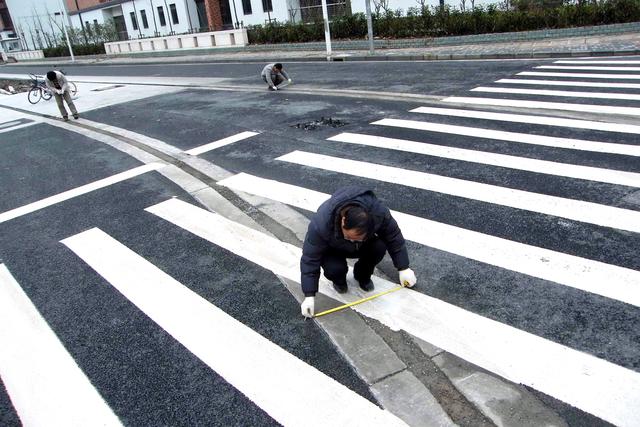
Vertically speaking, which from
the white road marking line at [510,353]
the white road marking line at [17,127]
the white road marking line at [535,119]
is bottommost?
the white road marking line at [510,353]

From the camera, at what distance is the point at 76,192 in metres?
7.40

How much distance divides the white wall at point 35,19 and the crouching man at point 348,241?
230 ft

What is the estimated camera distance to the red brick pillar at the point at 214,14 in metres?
38.9

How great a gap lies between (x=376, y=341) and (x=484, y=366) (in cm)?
75

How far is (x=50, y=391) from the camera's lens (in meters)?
3.36

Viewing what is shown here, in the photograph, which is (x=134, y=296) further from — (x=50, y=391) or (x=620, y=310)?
(x=620, y=310)

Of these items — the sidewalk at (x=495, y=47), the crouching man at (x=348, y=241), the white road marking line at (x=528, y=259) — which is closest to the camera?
the crouching man at (x=348, y=241)

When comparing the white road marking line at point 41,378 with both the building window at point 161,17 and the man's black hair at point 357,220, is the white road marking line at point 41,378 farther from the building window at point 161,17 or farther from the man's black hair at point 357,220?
the building window at point 161,17

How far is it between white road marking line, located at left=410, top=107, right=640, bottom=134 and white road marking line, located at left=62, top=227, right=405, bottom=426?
642 cm

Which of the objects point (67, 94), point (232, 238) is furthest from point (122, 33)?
point (232, 238)

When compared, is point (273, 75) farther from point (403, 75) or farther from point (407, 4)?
point (407, 4)

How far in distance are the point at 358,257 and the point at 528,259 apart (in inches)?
61.6

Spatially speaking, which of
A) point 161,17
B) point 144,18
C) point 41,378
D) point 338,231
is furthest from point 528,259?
point 144,18

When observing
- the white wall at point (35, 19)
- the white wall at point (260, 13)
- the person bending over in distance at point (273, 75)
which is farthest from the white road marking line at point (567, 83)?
the white wall at point (35, 19)
